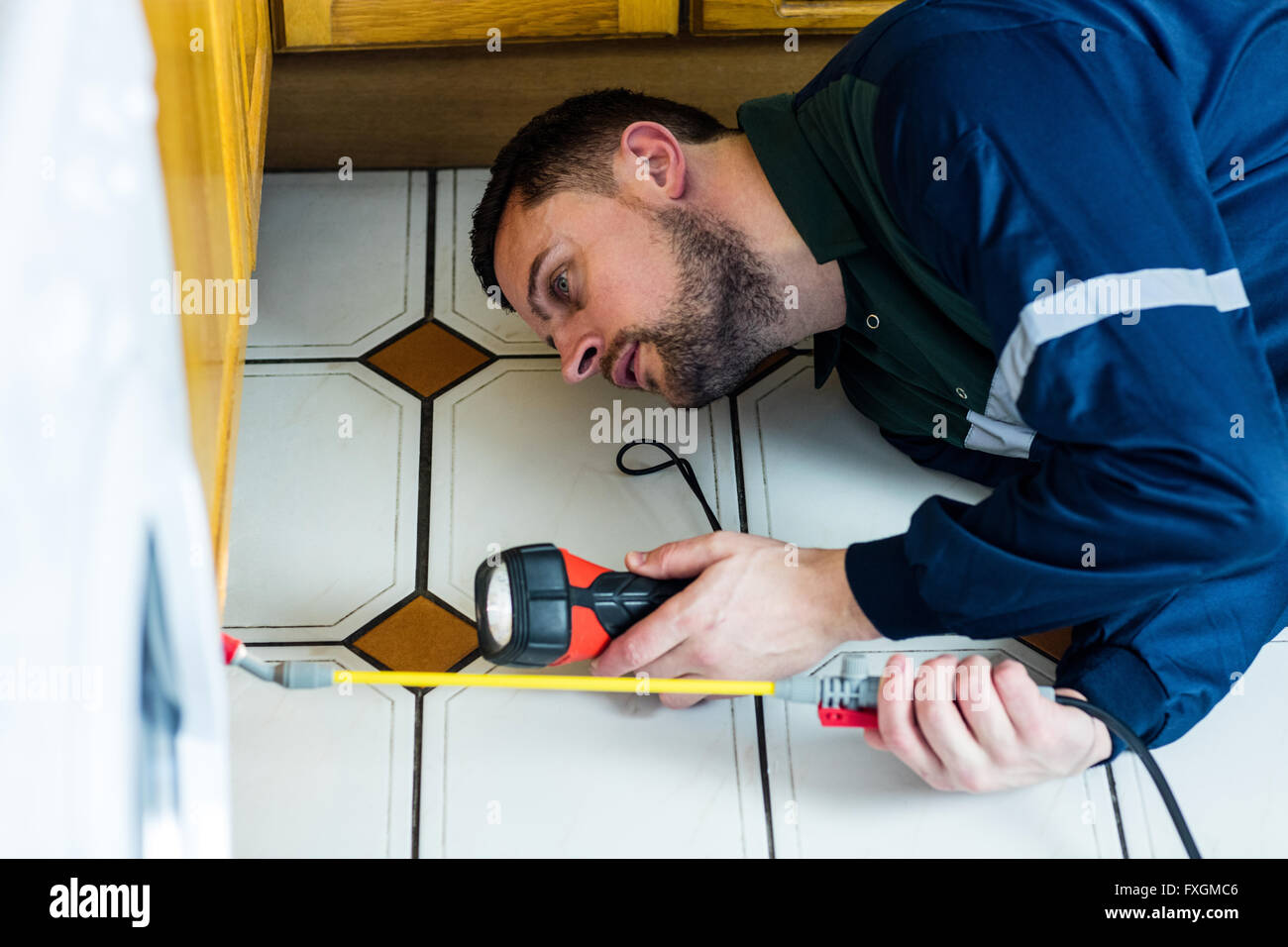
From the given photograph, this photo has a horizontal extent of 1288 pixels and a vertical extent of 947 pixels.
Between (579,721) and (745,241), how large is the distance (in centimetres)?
43

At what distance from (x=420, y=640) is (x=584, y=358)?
29 cm

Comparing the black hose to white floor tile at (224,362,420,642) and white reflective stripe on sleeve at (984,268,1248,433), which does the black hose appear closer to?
white reflective stripe on sleeve at (984,268,1248,433)

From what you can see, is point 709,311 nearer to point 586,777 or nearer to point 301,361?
point 586,777

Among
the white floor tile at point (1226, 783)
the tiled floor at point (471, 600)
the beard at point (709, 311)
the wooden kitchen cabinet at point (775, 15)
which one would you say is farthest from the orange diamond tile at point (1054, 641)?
the wooden kitchen cabinet at point (775, 15)

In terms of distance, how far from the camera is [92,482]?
0.50 meters

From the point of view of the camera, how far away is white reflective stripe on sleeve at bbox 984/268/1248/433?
2.61 feet

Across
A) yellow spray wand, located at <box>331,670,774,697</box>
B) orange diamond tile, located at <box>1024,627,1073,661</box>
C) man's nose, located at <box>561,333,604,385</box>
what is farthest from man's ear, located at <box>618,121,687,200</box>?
orange diamond tile, located at <box>1024,627,1073,661</box>

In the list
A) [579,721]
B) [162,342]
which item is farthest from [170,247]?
[579,721]

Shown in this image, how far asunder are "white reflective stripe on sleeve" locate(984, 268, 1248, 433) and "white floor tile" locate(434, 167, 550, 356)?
0.66 metres

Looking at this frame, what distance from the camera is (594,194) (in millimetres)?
1073

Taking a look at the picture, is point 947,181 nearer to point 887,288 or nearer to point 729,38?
point 887,288

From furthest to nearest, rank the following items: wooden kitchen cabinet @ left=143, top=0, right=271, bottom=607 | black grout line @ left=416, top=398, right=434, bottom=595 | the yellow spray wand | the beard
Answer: black grout line @ left=416, top=398, right=434, bottom=595 → the beard → the yellow spray wand → wooden kitchen cabinet @ left=143, top=0, right=271, bottom=607

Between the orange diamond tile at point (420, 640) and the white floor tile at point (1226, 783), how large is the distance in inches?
22.6

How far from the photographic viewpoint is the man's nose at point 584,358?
1097 millimetres
